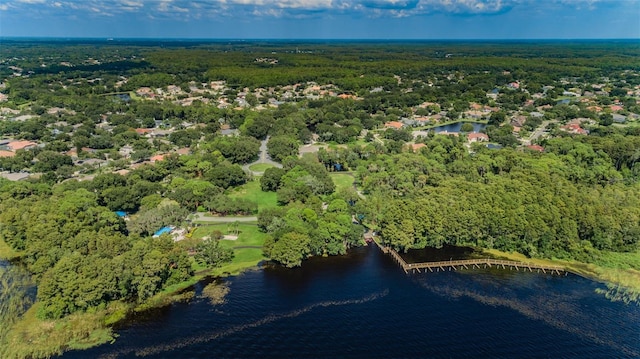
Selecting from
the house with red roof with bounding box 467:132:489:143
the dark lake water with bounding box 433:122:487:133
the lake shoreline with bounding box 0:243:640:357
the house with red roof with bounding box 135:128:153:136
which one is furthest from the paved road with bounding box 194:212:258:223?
the dark lake water with bounding box 433:122:487:133

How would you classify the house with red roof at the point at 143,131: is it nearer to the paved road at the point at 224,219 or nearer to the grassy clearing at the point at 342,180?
the grassy clearing at the point at 342,180

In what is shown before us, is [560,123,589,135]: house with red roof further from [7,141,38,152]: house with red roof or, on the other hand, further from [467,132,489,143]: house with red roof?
[7,141,38,152]: house with red roof

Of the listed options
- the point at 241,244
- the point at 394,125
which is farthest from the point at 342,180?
the point at 394,125

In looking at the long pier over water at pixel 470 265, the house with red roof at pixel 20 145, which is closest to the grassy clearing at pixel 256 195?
the long pier over water at pixel 470 265

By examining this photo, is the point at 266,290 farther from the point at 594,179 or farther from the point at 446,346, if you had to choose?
the point at 594,179

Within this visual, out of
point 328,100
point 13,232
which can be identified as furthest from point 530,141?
point 13,232

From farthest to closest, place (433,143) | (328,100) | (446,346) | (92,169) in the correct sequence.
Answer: (328,100), (433,143), (92,169), (446,346)
